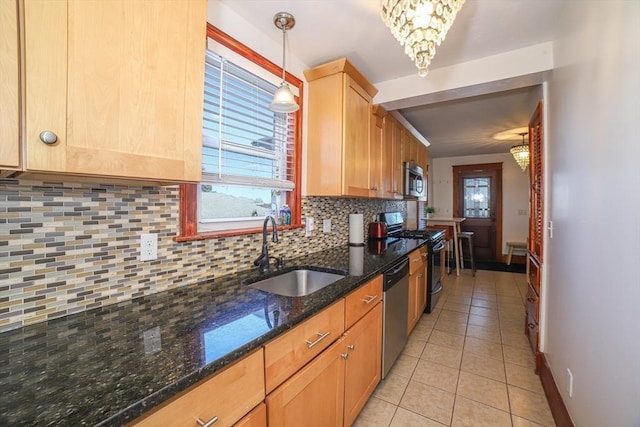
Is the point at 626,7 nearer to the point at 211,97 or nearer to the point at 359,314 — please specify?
the point at 359,314

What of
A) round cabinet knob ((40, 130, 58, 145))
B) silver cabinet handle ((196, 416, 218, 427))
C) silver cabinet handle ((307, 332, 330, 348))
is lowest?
silver cabinet handle ((196, 416, 218, 427))

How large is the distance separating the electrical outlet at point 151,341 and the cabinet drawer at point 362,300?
830mm

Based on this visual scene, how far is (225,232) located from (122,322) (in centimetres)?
68

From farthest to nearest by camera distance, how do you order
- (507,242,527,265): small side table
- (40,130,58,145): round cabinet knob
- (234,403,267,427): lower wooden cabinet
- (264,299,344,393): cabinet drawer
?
1. (507,242,527,265): small side table
2. (264,299,344,393): cabinet drawer
3. (234,403,267,427): lower wooden cabinet
4. (40,130,58,145): round cabinet knob

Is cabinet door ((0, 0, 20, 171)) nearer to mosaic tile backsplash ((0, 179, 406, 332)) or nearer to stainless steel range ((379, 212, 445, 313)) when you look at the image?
mosaic tile backsplash ((0, 179, 406, 332))

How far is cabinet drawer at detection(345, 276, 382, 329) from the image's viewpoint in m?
1.40

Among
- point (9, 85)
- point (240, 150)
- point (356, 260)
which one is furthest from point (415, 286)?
point (9, 85)

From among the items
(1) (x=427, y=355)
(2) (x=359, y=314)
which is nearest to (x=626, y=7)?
(2) (x=359, y=314)

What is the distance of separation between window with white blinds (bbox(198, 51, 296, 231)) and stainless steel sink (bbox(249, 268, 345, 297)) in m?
0.41

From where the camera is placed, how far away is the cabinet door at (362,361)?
1424mm

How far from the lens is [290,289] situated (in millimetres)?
1747

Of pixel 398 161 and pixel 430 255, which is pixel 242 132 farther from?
pixel 430 255

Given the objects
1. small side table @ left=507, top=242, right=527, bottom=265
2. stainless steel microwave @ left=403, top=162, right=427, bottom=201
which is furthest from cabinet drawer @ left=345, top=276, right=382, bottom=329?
small side table @ left=507, top=242, right=527, bottom=265

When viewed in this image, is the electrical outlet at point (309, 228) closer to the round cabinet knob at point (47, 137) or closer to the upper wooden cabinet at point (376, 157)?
the upper wooden cabinet at point (376, 157)
